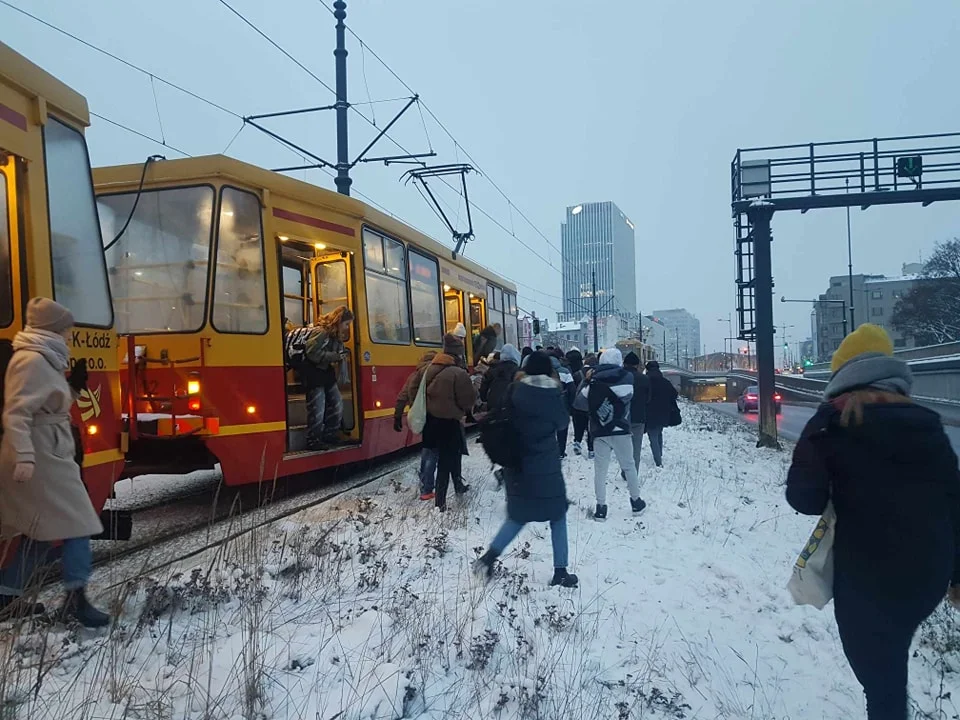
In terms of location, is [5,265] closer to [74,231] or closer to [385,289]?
[74,231]

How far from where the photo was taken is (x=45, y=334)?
3801 mm

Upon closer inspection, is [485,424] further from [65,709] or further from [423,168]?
[423,168]

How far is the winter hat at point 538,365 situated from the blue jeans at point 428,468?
244 centimetres

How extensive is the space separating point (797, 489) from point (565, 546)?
248cm

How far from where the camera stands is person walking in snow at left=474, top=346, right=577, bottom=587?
16.1 feet

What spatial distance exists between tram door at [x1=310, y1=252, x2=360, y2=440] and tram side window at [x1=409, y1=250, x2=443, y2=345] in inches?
62.0

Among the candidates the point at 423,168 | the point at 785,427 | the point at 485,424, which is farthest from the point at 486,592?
the point at 785,427

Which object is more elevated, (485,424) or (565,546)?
Answer: (485,424)

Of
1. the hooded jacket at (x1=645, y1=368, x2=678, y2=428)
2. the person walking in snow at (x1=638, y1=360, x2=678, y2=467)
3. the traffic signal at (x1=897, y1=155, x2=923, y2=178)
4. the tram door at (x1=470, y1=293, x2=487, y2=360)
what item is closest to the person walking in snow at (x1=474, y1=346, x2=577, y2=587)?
the person walking in snow at (x1=638, y1=360, x2=678, y2=467)

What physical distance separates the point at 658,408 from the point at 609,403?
331 cm

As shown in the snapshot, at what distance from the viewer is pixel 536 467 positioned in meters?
4.92

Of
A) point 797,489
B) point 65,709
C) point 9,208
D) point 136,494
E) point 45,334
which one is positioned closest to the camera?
point 797,489

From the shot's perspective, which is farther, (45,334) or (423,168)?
(423,168)

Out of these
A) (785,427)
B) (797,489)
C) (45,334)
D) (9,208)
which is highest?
(9,208)
